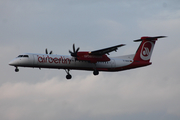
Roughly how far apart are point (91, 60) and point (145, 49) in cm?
790

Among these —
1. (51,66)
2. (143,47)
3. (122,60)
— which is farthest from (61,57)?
(143,47)

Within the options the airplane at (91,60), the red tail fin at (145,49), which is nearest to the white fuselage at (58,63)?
the airplane at (91,60)

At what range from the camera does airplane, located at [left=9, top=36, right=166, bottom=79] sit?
3462 centimetres

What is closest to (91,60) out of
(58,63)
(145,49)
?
(58,63)

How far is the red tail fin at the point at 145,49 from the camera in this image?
40.5m

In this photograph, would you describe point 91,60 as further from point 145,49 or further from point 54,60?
point 145,49

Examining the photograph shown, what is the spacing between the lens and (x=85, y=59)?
36562 mm

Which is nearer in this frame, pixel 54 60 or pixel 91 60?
pixel 54 60

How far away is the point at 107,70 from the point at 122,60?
2298 millimetres

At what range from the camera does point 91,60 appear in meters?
36.8

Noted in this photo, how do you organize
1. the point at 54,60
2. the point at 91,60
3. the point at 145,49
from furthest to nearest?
the point at 145,49, the point at 91,60, the point at 54,60

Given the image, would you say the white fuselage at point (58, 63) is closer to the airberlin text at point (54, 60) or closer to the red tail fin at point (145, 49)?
the airberlin text at point (54, 60)

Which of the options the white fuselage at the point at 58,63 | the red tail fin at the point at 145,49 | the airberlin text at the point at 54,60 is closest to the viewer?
the white fuselage at the point at 58,63

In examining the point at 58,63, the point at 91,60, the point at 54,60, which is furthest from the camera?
the point at 91,60
